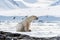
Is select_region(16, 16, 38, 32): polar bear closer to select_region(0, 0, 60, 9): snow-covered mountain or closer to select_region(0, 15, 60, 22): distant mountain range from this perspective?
select_region(0, 15, 60, 22): distant mountain range

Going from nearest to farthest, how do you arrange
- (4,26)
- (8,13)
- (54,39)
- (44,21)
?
(54,39), (4,26), (44,21), (8,13)

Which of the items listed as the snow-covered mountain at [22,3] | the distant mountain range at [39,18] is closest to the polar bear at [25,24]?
the distant mountain range at [39,18]

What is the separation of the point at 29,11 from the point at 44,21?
0.84ft

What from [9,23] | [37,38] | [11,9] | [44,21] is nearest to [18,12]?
[11,9]

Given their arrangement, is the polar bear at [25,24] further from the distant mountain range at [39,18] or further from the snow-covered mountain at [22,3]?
→ the snow-covered mountain at [22,3]

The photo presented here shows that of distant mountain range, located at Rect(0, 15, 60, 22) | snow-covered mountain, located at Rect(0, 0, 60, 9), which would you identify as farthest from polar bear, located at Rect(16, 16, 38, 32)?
snow-covered mountain, located at Rect(0, 0, 60, 9)

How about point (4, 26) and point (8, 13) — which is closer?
point (4, 26)

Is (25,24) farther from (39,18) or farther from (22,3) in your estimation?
(22,3)

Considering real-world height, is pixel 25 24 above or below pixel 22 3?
below

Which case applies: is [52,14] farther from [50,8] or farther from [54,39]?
[54,39]

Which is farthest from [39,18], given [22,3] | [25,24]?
[22,3]

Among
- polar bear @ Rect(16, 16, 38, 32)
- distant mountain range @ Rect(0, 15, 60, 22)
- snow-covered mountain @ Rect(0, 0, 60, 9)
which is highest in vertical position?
snow-covered mountain @ Rect(0, 0, 60, 9)

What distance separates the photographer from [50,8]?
1.84 metres

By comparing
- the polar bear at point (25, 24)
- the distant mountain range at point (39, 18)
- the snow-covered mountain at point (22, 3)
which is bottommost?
Answer: the polar bear at point (25, 24)
